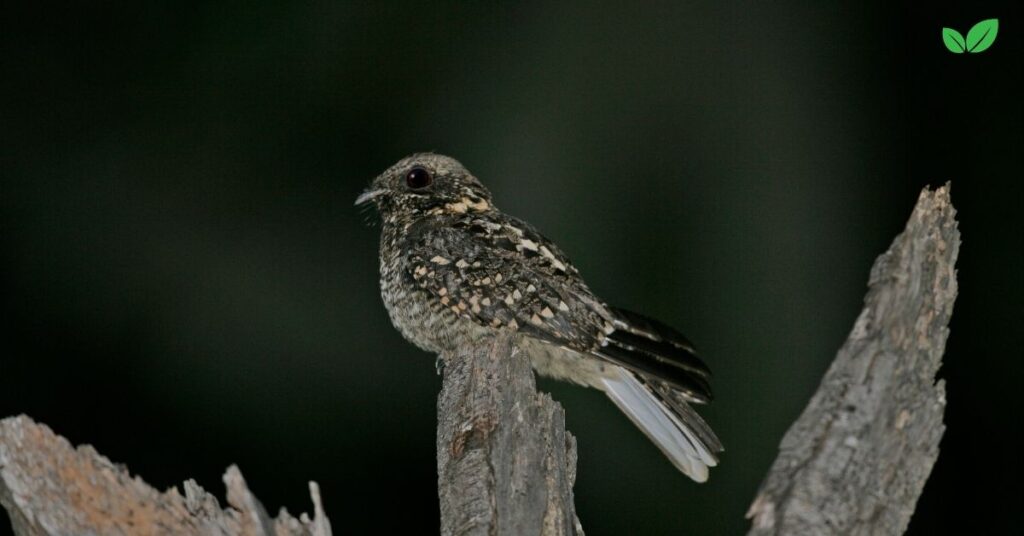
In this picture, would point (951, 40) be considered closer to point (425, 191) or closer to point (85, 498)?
point (425, 191)

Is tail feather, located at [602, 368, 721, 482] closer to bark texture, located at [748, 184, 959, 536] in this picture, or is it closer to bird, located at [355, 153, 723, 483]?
bird, located at [355, 153, 723, 483]

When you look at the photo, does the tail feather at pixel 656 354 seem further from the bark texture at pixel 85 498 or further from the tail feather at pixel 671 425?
the bark texture at pixel 85 498

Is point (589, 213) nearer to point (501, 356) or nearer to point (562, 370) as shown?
point (562, 370)

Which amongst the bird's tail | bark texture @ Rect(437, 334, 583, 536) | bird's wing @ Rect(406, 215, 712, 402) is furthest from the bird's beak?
bark texture @ Rect(437, 334, 583, 536)

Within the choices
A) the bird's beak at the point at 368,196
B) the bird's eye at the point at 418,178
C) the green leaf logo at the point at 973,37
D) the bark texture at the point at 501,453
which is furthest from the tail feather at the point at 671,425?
the green leaf logo at the point at 973,37

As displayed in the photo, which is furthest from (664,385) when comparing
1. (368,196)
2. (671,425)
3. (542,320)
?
(368,196)

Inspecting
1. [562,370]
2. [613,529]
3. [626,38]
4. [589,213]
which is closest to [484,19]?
[626,38]
